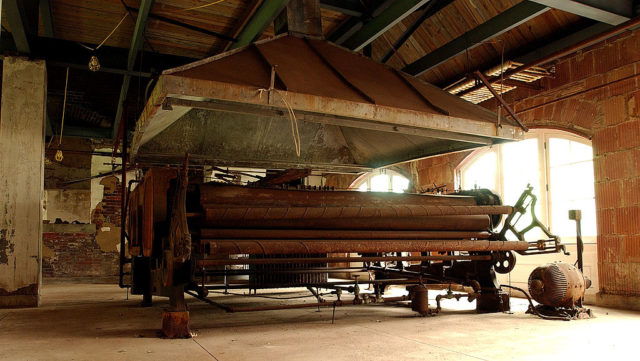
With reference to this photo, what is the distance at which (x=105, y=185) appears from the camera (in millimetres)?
11898

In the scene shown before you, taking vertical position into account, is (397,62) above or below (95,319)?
above

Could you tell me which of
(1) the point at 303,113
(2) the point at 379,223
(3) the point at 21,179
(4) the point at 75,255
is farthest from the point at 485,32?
(4) the point at 75,255

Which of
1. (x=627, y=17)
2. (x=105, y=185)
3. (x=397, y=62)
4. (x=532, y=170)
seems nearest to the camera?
(x=627, y=17)

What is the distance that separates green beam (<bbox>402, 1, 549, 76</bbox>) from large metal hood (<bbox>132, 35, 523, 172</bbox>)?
58.1 inches

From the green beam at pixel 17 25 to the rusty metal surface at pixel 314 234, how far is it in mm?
3177

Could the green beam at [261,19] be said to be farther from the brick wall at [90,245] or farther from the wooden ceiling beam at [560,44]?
the brick wall at [90,245]

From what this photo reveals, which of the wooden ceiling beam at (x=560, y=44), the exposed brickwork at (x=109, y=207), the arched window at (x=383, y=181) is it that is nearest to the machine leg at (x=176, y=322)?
the wooden ceiling beam at (x=560, y=44)

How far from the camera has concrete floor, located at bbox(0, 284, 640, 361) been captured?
2.74 meters

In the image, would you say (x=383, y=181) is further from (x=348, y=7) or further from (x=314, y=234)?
(x=314, y=234)

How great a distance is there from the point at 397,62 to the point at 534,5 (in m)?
3.25

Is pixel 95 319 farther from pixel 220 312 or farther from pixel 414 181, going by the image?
pixel 414 181

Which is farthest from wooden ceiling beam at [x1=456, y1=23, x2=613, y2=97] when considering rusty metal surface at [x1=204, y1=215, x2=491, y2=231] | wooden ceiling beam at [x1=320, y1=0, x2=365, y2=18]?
rusty metal surface at [x1=204, y1=215, x2=491, y2=231]

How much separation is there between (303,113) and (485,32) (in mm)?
3094

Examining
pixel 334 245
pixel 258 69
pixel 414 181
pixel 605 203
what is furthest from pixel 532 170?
pixel 258 69
